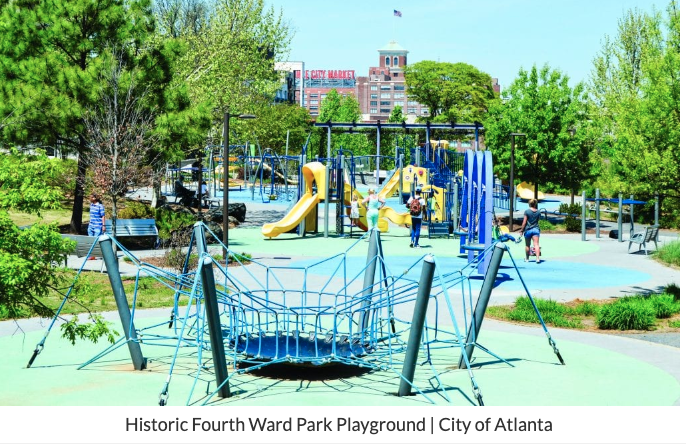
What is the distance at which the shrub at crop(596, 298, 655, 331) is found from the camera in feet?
48.6

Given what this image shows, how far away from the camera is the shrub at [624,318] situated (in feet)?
48.6

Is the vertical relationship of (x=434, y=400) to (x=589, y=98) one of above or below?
below

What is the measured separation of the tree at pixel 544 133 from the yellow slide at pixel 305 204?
10.2 meters

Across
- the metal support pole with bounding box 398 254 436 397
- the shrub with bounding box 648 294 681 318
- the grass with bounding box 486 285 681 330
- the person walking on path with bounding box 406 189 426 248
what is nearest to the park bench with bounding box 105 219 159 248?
the person walking on path with bounding box 406 189 426 248

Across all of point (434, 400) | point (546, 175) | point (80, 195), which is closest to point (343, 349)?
point (434, 400)

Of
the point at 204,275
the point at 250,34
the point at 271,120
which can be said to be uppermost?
the point at 250,34

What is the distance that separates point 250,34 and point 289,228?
21.2 m

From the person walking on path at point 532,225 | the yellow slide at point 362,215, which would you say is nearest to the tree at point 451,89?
the yellow slide at point 362,215

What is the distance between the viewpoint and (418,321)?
974cm

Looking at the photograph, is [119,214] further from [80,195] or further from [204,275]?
[204,275]

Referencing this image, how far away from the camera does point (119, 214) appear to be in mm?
29562

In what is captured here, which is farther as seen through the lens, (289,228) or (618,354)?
(289,228)
